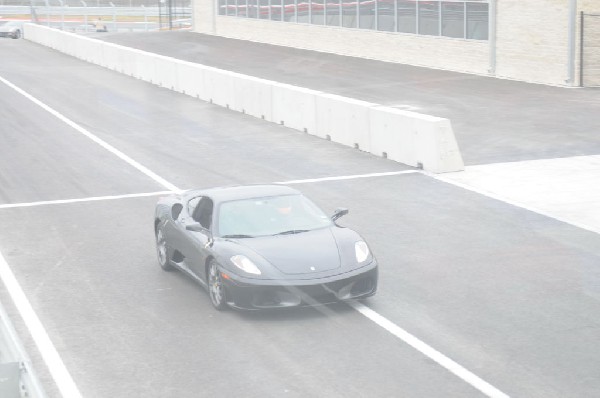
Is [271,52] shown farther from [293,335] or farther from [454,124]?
[293,335]

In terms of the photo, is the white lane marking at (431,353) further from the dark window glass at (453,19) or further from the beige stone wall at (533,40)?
the dark window glass at (453,19)

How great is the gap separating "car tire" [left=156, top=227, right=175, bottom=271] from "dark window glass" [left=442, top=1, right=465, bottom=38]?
26.2 m

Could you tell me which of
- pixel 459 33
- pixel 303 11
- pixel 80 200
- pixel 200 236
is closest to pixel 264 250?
pixel 200 236

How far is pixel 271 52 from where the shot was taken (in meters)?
49.8

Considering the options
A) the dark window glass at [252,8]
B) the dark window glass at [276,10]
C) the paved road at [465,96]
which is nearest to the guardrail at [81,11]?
the dark window glass at [252,8]

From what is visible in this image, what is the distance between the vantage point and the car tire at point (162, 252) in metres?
13.9

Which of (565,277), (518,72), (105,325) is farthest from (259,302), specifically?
(518,72)

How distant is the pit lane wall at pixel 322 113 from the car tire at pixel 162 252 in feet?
26.3

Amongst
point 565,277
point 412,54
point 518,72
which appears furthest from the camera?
point 412,54

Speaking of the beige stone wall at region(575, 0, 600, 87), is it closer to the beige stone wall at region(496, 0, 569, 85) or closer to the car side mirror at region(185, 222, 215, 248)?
the beige stone wall at region(496, 0, 569, 85)

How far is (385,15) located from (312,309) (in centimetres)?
3322

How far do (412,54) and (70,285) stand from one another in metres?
30.3

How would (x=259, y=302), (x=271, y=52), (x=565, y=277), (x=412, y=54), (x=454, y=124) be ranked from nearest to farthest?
(x=259, y=302)
(x=565, y=277)
(x=454, y=124)
(x=412, y=54)
(x=271, y=52)

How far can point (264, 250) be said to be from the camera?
1187 centimetres
